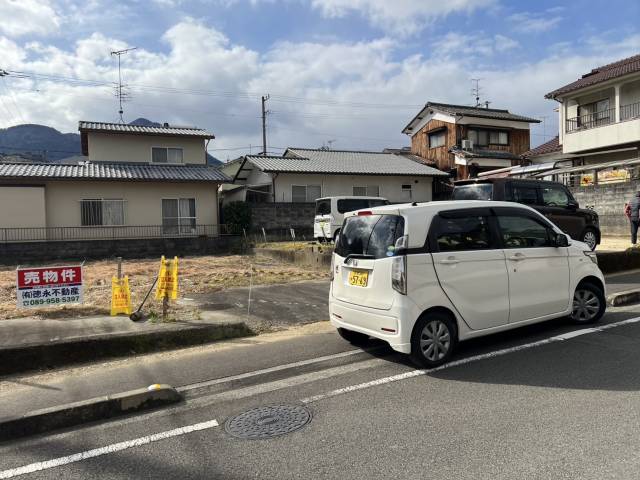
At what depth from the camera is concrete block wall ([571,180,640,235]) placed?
16.9 meters

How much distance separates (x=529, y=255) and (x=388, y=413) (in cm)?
287

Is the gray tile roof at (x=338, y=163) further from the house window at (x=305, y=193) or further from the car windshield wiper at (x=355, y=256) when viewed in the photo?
the car windshield wiper at (x=355, y=256)

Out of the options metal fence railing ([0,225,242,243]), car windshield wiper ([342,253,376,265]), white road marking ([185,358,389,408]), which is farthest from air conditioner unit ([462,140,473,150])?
white road marking ([185,358,389,408])

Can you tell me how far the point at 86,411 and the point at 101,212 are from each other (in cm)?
1796

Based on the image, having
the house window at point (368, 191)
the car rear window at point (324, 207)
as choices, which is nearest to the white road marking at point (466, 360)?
the car rear window at point (324, 207)

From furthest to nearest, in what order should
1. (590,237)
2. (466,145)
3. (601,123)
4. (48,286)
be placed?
(466,145) < (601,123) < (590,237) < (48,286)

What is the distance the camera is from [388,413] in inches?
145

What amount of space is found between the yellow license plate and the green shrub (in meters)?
16.7

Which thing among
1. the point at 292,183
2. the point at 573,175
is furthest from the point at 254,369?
the point at 573,175

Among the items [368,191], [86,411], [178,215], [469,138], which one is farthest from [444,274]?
[469,138]

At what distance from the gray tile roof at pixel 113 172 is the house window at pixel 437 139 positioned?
16.4 m

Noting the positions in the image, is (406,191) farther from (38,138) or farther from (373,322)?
(38,138)

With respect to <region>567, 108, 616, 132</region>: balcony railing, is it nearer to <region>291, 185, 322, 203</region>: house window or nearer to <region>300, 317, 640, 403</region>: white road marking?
<region>291, 185, 322, 203</region>: house window

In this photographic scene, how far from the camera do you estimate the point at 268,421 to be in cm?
366
